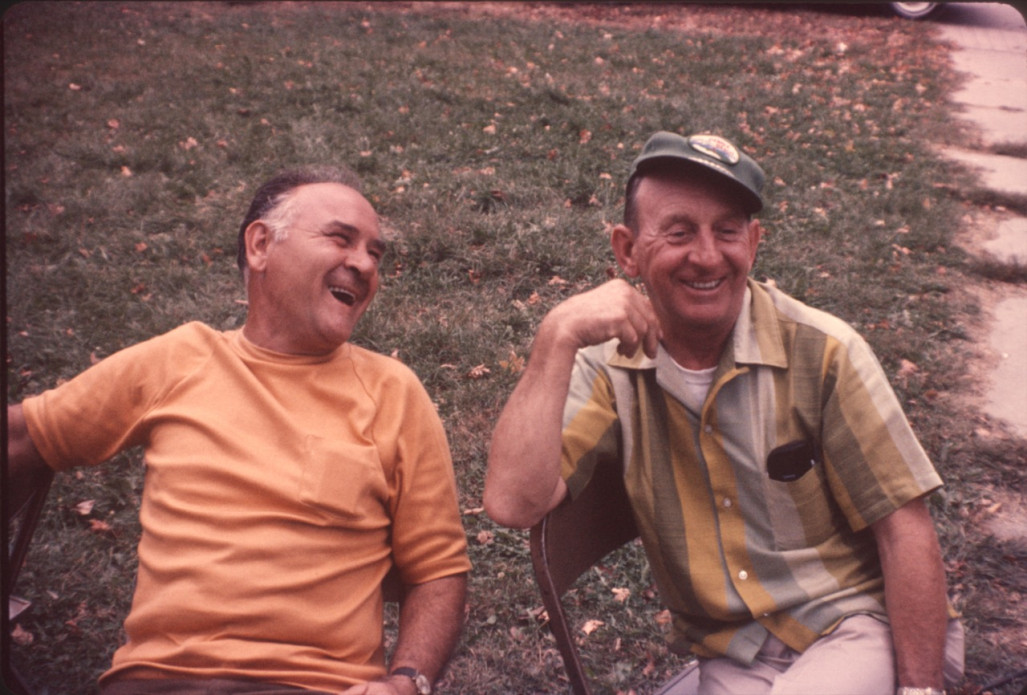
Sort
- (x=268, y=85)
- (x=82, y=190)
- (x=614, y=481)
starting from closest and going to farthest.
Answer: (x=614, y=481), (x=82, y=190), (x=268, y=85)

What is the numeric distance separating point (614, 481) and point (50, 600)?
93.7 inches

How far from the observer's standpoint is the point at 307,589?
2.05m

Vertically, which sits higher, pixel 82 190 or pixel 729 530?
pixel 729 530

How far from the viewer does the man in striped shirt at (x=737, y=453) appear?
1975mm

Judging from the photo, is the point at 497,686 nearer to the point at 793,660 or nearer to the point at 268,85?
the point at 793,660

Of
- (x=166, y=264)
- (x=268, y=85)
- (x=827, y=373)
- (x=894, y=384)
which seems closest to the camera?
(x=827, y=373)

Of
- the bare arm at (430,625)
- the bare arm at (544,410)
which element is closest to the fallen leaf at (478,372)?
the bare arm at (430,625)

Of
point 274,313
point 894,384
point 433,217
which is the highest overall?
point 274,313

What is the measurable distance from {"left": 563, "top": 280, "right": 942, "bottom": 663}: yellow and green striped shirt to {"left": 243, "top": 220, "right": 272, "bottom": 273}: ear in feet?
3.15

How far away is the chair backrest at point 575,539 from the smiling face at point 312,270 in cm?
76

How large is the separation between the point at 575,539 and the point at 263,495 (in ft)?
2.60

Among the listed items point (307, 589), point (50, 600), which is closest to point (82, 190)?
point (50, 600)

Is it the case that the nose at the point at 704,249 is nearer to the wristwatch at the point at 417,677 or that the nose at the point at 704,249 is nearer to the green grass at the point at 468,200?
the wristwatch at the point at 417,677

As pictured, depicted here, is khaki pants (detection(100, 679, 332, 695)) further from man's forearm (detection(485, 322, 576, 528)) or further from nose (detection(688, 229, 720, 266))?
nose (detection(688, 229, 720, 266))
